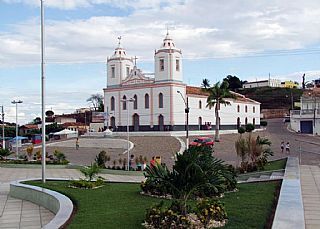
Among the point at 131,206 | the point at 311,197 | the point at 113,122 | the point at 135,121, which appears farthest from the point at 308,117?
the point at 131,206

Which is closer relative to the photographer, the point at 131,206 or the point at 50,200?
the point at 131,206

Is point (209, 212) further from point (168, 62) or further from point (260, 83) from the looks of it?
point (260, 83)

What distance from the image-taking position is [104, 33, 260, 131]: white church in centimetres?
6000

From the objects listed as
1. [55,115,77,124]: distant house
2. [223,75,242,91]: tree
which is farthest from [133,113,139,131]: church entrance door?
[223,75,242,91]: tree

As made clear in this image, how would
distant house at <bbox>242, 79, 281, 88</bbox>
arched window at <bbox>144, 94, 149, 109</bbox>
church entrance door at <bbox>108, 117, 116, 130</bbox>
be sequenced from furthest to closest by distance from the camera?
distant house at <bbox>242, 79, 281, 88</bbox>
church entrance door at <bbox>108, 117, 116, 130</bbox>
arched window at <bbox>144, 94, 149, 109</bbox>

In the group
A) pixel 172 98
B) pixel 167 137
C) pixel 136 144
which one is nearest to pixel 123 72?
pixel 172 98

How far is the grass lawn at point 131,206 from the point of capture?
7.32 metres

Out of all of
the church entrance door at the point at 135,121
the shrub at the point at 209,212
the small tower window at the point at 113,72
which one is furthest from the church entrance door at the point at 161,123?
the shrub at the point at 209,212

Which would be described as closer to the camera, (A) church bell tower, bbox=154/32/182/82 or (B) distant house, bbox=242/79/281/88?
(A) church bell tower, bbox=154/32/182/82

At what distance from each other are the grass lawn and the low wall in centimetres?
21

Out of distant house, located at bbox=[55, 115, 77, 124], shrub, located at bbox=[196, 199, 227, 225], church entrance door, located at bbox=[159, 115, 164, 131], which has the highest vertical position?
distant house, located at bbox=[55, 115, 77, 124]

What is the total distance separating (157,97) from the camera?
61.3 metres

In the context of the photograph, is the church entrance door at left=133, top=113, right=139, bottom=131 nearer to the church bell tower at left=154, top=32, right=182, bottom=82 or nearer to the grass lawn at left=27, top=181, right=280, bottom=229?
the church bell tower at left=154, top=32, right=182, bottom=82

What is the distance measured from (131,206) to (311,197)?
422cm
